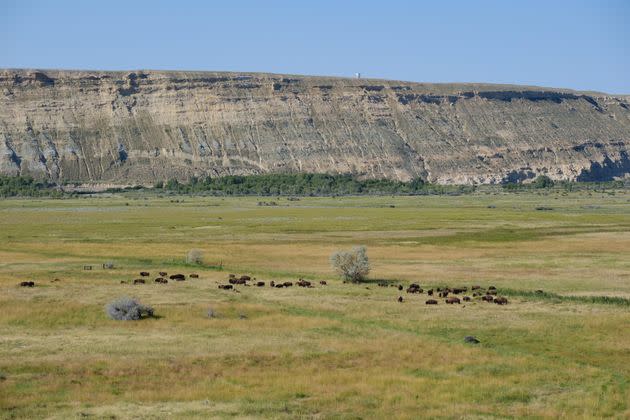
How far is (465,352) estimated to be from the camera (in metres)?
27.6

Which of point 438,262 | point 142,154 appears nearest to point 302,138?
point 142,154

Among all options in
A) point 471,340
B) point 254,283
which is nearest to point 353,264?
point 254,283

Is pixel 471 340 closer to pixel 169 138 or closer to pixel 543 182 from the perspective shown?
pixel 543 182

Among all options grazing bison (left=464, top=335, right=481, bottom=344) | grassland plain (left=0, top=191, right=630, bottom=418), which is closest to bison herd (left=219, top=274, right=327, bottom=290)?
grassland plain (left=0, top=191, right=630, bottom=418)

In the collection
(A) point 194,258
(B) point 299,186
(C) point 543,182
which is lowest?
(B) point 299,186

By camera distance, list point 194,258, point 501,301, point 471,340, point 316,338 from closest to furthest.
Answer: point 471,340
point 316,338
point 501,301
point 194,258

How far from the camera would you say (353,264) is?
147 ft

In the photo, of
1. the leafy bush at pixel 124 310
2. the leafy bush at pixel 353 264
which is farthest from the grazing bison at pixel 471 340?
the leafy bush at pixel 353 264

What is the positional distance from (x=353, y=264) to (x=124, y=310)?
14234 mm

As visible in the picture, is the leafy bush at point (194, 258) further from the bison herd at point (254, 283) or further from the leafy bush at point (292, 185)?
the leafy bush at point (292, 185)

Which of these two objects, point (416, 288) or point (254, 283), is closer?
point (416, 288)

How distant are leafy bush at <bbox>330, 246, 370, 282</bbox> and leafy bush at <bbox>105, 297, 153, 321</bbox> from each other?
1342cm

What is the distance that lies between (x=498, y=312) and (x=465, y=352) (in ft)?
24.5

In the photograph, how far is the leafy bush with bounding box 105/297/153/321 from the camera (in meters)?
32.7
